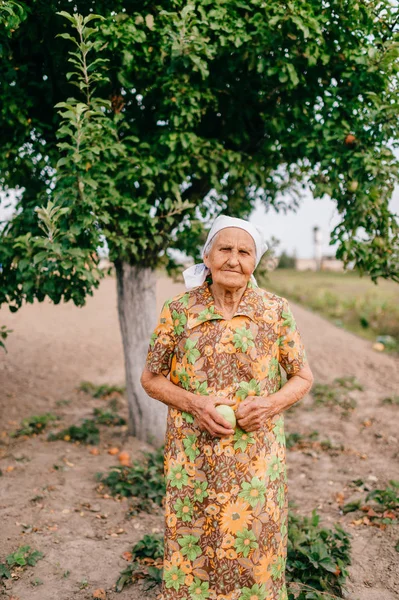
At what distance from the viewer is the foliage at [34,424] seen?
240 inches

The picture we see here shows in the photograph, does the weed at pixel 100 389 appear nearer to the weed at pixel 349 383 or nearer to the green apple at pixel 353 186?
the weed at pixel 349 383

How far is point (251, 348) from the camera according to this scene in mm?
2371

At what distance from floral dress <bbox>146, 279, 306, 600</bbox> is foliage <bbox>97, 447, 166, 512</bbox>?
6.31 ft

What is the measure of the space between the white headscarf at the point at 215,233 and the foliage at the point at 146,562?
1974 millimetres

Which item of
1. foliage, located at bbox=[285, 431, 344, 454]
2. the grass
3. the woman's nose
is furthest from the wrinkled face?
the grass

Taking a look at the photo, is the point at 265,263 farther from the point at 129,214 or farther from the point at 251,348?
the point at 251,348

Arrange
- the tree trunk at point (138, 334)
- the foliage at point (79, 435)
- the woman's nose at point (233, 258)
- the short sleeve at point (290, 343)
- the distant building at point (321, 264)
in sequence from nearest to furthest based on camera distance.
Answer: the woman's nose at point (233, 258) < the short sleeve at point (290, 343) < the tree trunk at point (138, 334) < the foliage at point (79, 435) < the distant building at point (321, 264)

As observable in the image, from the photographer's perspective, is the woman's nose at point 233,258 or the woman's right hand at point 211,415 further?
the woman's nose at point 233,258

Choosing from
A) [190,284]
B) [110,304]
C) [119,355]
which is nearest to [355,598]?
[190,284]

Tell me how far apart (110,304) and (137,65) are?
13318mm

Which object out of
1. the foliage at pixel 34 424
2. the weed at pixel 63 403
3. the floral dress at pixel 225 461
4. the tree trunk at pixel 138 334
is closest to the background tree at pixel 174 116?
the tree trunk at pixel 138 334

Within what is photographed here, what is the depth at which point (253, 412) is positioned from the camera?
2275 mm

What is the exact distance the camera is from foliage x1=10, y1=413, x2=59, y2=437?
6086 millimetres

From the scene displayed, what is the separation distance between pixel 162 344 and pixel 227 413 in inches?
17.7
